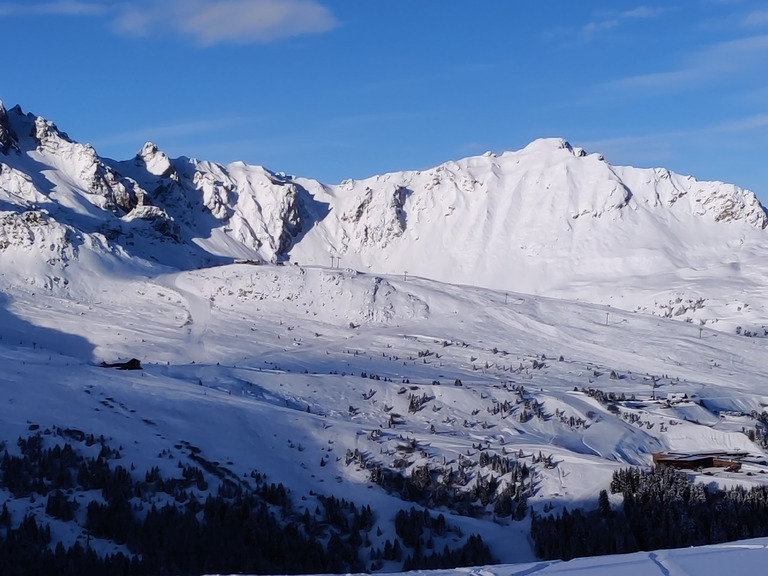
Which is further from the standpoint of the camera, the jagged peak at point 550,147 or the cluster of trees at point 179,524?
the jagged peak at point 550,147

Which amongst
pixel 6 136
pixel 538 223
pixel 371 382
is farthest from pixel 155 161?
pixel 371 382

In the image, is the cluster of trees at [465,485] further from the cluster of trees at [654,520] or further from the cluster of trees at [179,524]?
the cluster of trees at [179,524]

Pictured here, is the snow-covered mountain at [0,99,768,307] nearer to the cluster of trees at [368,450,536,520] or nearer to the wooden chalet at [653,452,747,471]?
the wooden chalet at [653,452,747,471]

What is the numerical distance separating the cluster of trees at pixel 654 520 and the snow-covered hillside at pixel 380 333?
1070mm

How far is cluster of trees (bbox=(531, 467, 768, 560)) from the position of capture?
30.4 meters

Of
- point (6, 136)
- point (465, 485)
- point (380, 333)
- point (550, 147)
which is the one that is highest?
point (550, 147)

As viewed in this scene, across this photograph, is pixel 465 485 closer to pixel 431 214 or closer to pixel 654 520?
pixel 654 520

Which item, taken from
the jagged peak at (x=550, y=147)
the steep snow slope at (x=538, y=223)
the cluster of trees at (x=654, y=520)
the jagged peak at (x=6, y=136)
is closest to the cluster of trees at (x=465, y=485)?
the cluster of trees at (x=654, y=520)

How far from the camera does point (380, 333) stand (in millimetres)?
68812

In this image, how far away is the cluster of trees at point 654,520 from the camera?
30.4 metres

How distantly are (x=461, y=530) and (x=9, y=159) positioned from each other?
7745 cm

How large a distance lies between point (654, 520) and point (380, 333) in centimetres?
3834

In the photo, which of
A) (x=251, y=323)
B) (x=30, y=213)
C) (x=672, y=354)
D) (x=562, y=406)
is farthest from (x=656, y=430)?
(x=30, y=213)

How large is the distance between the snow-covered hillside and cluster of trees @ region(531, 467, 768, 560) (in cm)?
107
